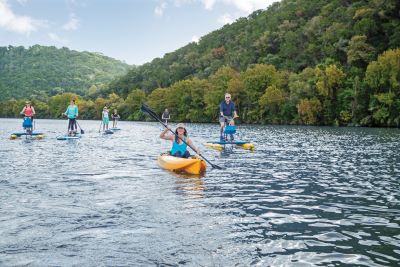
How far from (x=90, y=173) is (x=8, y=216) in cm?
666

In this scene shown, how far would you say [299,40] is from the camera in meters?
123

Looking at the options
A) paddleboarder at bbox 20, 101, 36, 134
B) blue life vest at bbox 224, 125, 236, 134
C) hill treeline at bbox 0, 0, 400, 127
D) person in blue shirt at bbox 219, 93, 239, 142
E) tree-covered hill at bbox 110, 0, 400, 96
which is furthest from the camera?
tree-covered hill at bbox 110, 0, 400, 96

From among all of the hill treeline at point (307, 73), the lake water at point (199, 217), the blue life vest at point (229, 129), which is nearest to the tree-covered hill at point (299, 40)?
the hill treeline at point (307, 73)

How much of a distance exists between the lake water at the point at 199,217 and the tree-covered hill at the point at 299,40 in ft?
258

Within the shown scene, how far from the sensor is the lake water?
688cm

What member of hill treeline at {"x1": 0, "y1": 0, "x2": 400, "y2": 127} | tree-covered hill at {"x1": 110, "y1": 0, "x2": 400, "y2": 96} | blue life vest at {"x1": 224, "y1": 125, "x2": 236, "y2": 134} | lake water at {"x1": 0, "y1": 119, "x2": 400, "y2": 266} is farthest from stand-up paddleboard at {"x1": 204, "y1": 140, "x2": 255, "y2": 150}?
tree-covered hill at {"x1": 110, "y1": 0, "x2": 400, "y2": 96}

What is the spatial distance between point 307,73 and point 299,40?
3704cm

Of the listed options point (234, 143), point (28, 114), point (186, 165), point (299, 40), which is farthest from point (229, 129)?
point (299, 40)

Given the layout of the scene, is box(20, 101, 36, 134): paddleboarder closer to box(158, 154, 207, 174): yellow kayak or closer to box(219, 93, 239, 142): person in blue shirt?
box(219, 93, 239, 142): person in blue shirt

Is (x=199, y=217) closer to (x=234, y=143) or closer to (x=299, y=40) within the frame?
(x=234, y=143)

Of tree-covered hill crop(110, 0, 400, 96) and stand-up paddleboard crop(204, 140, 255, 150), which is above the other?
tree-covered hill crop(110, 0, 400, 96)

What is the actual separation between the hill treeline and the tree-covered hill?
0.25m

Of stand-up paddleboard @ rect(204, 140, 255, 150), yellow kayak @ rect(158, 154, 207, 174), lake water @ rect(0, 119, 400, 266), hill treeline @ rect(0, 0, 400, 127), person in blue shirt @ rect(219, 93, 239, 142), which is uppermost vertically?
hill treeline @ rect(0, 0, 400, 127)

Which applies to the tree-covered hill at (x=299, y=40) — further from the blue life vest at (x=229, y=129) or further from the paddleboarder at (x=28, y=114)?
the paddleboarder at (x=28, y=114)
